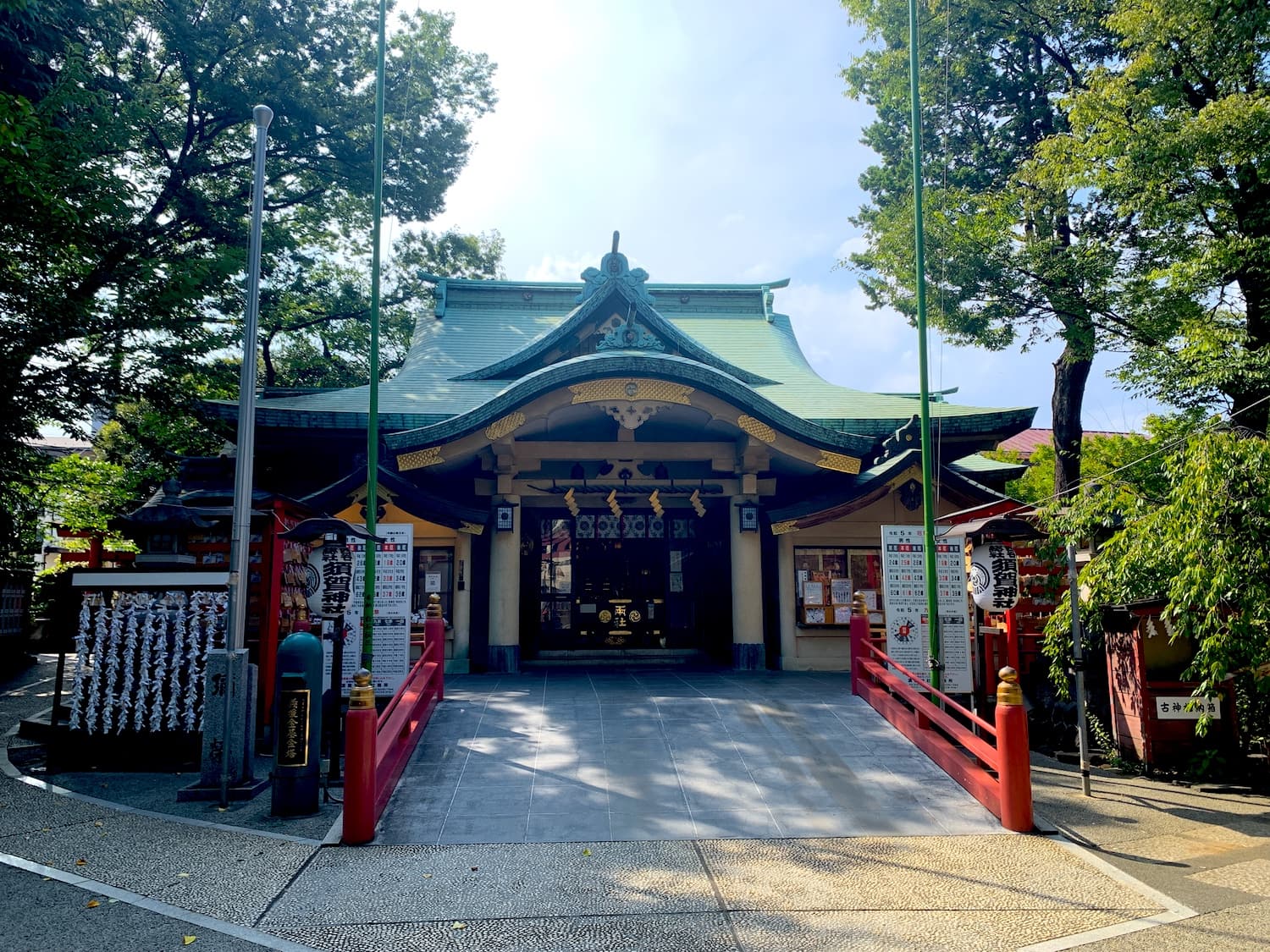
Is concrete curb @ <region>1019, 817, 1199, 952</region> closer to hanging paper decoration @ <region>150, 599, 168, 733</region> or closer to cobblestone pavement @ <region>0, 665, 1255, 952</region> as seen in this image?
cobblestone pavement @ <region>0, 665, 1255, 952</region>

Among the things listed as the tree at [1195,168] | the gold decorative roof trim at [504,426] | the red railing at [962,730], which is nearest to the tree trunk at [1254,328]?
the tree at [1195,168]

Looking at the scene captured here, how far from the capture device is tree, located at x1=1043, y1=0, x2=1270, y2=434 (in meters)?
9.84

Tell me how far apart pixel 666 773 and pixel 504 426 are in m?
6.38

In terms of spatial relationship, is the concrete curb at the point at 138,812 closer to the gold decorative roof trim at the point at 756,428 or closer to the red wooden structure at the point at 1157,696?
the gold decorative roof trim at the point at 756,428

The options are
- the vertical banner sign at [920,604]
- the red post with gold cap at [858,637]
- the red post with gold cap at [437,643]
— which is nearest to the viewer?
the vertical banner sign at [920,604]

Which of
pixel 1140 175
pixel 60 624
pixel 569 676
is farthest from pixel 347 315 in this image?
pixel 1140 175

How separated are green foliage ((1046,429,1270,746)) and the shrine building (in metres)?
4.41

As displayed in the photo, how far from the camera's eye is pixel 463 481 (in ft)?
46.2

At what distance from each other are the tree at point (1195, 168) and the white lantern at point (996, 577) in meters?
4.04

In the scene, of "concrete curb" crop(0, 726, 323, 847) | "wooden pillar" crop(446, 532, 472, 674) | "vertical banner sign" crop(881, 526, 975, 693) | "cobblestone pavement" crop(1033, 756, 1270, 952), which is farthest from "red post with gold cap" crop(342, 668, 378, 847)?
"wooden pillar" crop(446, 532, 472, 674)

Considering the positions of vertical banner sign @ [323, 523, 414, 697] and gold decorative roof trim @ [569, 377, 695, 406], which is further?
gold decorative roof trim @ [569, 377, 695, 406]

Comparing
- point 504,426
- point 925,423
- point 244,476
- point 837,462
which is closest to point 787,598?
point 837,462

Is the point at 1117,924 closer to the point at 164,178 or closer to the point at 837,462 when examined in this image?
the point at 837,462

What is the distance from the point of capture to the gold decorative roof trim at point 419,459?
40.5 feet
